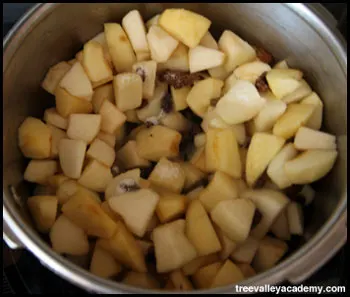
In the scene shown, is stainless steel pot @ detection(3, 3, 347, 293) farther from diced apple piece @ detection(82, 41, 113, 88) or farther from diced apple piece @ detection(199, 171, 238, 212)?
diced apple piece @ detection(199, 171, 238, 212)

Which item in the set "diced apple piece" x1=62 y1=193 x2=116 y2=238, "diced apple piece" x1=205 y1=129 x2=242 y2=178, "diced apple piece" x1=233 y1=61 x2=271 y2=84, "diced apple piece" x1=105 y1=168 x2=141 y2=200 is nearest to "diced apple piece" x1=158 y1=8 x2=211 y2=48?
"diced apple piece" x1=233 y1=61 x2=271 y2=84

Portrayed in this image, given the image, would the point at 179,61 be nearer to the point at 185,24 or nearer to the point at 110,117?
the point at 185,24

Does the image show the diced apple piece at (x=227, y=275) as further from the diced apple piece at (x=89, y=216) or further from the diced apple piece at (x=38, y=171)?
the diced apple piece at (x=38, y=171)

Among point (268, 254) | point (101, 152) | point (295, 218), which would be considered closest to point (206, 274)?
point (268, 254)

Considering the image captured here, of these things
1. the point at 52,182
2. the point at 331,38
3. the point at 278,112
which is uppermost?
the point at 331,38

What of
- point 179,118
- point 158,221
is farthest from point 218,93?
point 158,221

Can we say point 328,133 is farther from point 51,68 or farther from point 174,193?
point 51,68

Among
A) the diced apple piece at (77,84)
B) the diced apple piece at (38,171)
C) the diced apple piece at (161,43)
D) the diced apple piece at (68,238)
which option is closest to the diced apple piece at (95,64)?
the diced apple piece at (77,84)
